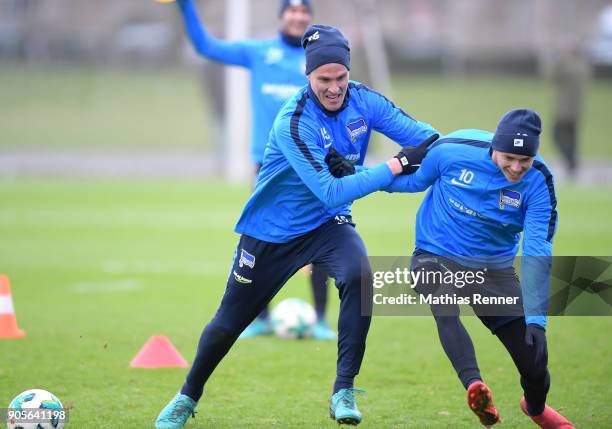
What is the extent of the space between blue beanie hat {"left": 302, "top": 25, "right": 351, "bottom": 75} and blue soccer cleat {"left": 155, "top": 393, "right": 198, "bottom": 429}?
80.7 inches

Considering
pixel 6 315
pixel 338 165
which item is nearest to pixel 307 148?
pixel 338 165

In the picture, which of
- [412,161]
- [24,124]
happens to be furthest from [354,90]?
[24,124]

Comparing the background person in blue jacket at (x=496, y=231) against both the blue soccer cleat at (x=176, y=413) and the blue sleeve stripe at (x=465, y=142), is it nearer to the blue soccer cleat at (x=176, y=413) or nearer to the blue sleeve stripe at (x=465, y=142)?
the blue sleeve stripe at (x=465, y=142)

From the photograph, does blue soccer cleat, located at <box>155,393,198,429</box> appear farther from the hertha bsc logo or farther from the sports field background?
the hertha bsc logo

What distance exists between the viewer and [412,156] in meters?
5.79

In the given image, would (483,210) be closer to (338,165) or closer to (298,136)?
(338,165)

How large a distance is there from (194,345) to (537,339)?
3866 millimetres

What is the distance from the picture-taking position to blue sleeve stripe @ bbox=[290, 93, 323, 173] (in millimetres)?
5793

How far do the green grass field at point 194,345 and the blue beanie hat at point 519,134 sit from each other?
1738 mm

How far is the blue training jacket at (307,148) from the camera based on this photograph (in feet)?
19.2

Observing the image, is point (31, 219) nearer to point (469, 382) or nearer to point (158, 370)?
point (158, 370)

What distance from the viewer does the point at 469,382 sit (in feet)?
18.2

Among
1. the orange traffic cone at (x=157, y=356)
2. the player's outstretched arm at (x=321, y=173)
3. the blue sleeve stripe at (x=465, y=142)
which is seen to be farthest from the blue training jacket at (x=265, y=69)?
the blue sleeve stripe at (x=465, y=142)

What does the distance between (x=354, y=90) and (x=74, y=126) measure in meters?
22.4
